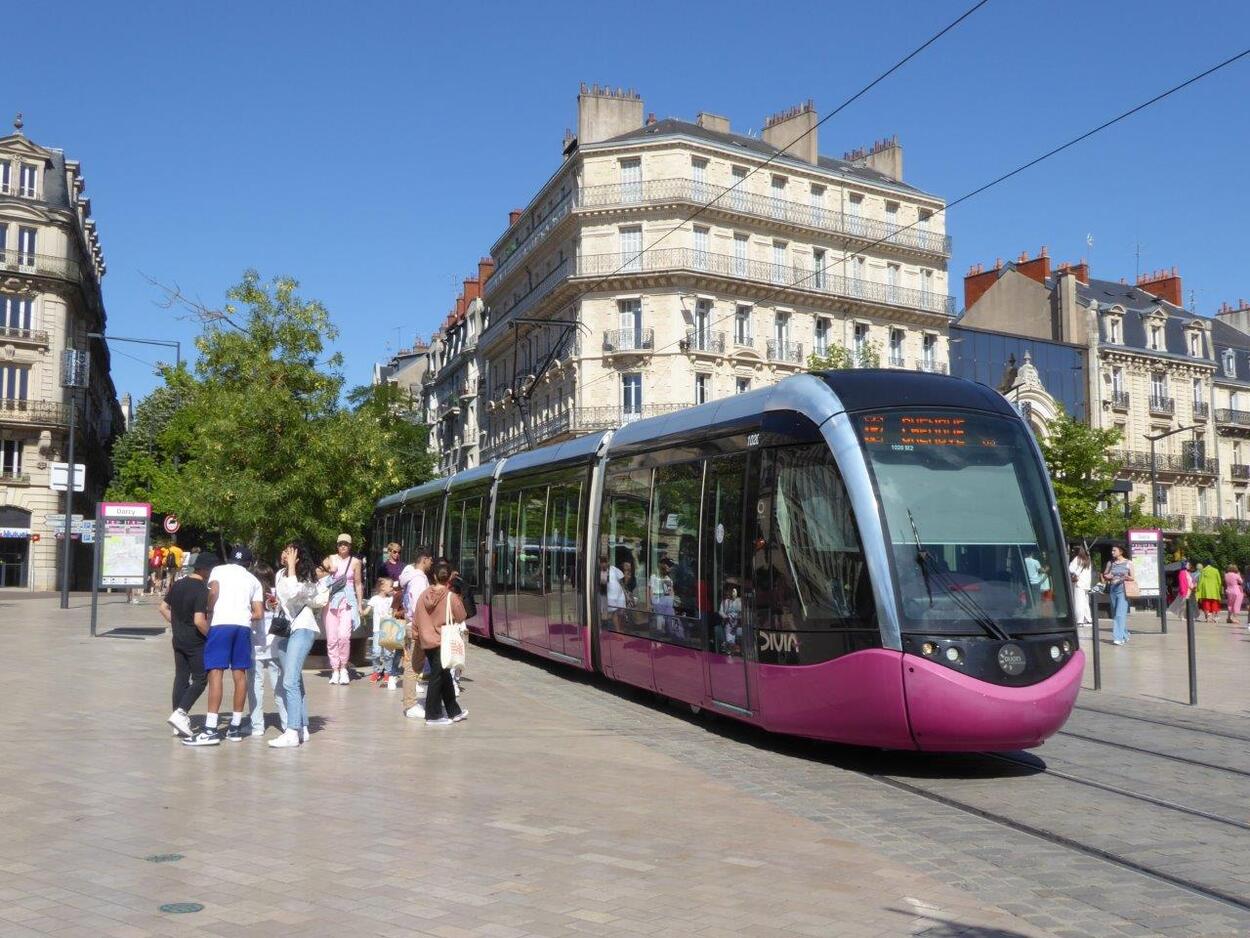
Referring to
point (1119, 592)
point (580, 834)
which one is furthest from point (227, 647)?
point (1119, 592)

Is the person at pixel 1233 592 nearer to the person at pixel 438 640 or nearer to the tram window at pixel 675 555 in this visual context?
→ the tram window at pixel 675 555

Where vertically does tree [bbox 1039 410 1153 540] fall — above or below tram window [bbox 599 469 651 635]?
above

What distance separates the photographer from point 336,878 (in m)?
6.15

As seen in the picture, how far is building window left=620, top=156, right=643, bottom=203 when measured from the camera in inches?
1956

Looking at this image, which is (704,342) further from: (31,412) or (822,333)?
(31,412)

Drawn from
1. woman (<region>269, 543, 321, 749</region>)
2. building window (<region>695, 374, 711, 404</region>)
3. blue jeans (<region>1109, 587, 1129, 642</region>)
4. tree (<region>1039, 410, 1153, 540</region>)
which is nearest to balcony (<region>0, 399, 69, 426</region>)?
building window (<region>695, 374, 711, 404</region>)

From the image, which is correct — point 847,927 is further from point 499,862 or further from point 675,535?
point 675,535

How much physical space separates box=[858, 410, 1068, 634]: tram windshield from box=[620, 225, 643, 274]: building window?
1565 inches

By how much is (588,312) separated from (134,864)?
144 ft

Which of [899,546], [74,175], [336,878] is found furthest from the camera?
[74,175]

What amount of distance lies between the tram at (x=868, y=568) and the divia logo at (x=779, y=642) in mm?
19

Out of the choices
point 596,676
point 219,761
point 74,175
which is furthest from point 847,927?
point 74,175

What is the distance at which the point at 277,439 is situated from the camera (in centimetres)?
3125

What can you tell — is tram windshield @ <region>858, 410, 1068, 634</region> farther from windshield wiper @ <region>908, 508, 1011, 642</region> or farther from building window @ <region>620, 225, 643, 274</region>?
building window @ <region>620, 225, 643, 274</region>
